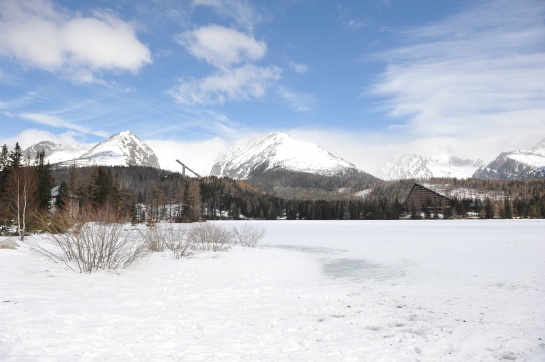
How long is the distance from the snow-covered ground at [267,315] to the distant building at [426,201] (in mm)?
143935

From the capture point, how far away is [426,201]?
520ft

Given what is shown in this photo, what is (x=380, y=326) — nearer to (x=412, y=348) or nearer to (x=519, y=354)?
(x=412, y=348)

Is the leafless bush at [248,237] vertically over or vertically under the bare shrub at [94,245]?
under

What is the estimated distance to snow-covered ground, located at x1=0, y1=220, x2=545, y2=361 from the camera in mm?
6500

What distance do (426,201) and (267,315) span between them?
163m

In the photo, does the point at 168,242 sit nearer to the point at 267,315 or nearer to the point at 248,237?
the point at 248,237

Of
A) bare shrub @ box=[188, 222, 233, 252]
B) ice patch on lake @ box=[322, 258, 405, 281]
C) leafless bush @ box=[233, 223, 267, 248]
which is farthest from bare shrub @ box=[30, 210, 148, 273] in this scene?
leafless bush @ box=[233, 223, 267, 248]

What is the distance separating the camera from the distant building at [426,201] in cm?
15188

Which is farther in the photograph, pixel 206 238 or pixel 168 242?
pixel 206 238

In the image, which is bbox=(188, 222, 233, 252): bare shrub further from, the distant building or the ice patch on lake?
the distant building

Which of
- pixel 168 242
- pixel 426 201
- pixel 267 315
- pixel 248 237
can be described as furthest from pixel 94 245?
pixel 426 201

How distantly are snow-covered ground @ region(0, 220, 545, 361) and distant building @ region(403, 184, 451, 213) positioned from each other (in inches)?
5667

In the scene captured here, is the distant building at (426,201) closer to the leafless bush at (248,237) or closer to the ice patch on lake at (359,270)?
the leafless bush at (248,237)

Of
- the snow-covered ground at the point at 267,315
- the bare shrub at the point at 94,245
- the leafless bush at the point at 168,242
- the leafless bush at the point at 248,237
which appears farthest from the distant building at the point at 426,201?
the bare shrub at the point at 94,245
